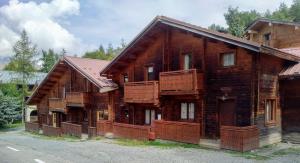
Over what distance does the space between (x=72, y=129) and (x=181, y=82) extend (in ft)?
45.5

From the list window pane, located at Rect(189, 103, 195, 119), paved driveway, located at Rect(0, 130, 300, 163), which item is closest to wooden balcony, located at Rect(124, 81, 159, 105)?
window pane, located at Rect(189, 103, 195, 119)

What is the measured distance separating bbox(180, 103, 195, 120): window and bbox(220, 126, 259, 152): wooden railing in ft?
15.9

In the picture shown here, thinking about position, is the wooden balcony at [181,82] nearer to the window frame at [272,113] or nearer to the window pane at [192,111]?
the window pane at [192,111]

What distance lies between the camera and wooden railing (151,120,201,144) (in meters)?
19.6

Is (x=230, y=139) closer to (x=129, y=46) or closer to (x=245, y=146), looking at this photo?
(x=245, y=146)

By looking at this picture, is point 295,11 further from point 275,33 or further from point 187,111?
point 187,111

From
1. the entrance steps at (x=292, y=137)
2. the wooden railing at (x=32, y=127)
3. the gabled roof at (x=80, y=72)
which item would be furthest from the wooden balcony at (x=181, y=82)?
the wooden railing at (x=32, y=127)

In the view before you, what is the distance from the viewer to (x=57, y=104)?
3672cm

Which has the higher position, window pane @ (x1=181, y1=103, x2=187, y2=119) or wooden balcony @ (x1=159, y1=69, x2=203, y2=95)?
wooden balcony @ (x1=159, y1=69, x2=203, y2=95)

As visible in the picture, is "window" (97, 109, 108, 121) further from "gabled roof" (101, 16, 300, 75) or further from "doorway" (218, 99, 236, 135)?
"doorway" (218, 99, 236, 135)

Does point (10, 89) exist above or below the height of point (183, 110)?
above

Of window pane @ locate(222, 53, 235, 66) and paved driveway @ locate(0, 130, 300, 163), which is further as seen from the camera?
window pane @ locate(222, 53, 235, 66)

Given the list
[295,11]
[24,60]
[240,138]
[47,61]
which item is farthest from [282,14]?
[47,61]

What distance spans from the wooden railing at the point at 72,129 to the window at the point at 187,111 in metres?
10.7
